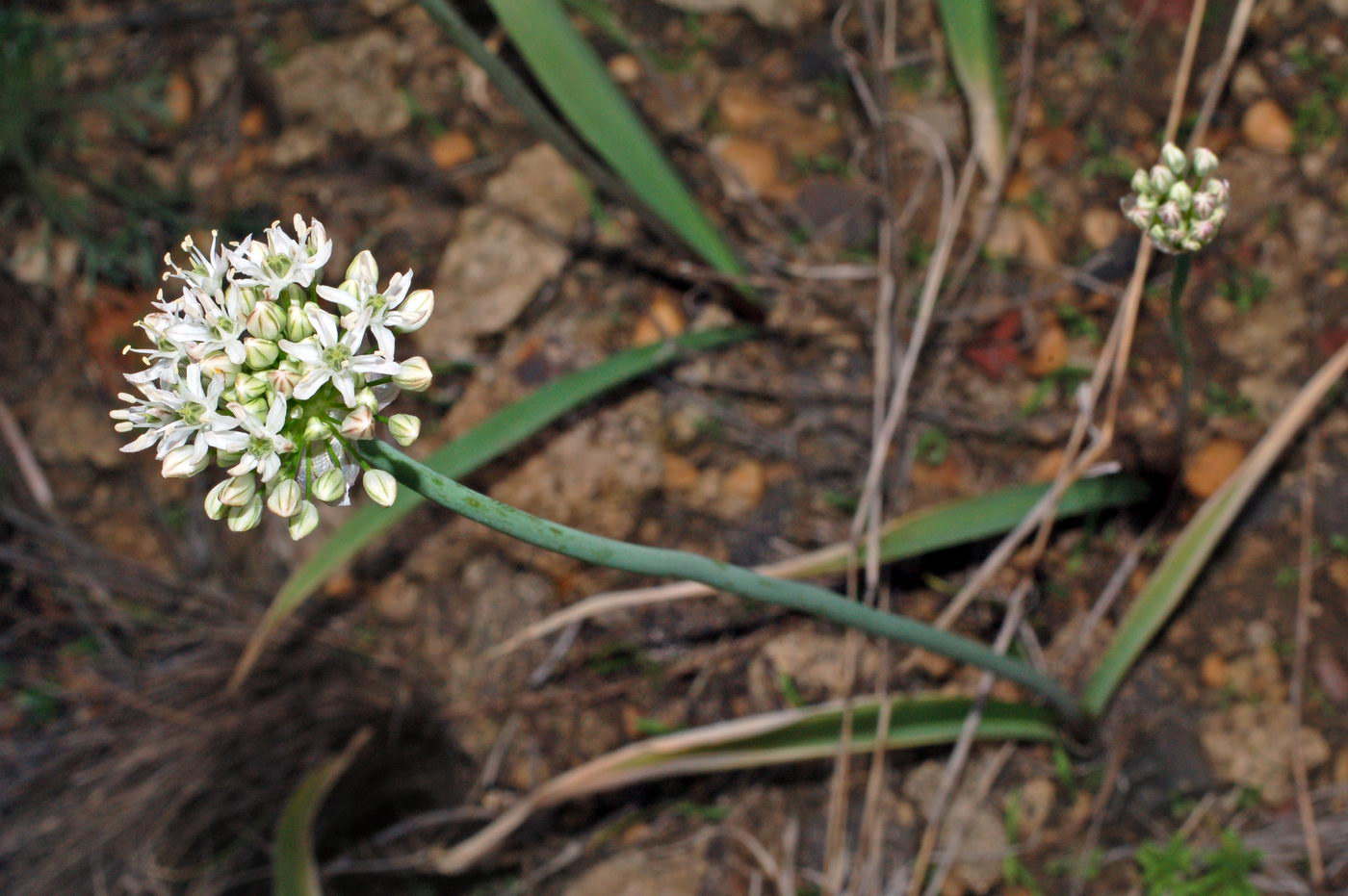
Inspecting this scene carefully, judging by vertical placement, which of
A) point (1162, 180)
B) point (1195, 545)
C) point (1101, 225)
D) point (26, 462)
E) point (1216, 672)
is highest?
point (1162, 180)

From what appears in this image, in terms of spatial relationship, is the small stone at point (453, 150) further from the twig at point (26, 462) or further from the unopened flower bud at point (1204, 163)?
the unopened flower bud at point (1204, 163)

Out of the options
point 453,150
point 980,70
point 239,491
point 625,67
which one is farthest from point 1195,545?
point 453,150

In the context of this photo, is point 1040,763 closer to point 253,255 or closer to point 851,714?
A: point 851,714

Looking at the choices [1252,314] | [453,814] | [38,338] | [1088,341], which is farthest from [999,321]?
[38,338]

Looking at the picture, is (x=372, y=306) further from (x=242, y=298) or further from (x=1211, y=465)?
(x=1211, y=465)

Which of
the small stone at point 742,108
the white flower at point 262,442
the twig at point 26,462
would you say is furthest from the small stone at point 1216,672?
the twig at point 26,462
